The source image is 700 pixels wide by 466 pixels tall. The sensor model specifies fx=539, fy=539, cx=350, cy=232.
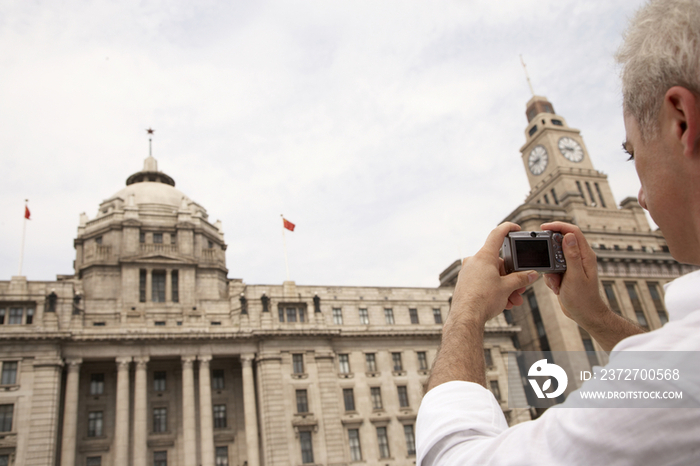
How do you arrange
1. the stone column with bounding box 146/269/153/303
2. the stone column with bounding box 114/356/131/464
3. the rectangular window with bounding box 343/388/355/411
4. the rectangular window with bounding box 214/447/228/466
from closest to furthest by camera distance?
the stone column with bounding box 114/356/131/464 < the rectangular window with bounding box 214/447/228/466 < the rectangular window with bounding box 343/388/355/411 < the stone column with bounding box 146/269/153/303

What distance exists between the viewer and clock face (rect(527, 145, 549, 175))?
78.7 metres

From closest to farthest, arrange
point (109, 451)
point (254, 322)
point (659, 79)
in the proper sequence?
point (659, 79) < point (109, 451) < point (254, 322)

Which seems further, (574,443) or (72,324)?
(72,324)

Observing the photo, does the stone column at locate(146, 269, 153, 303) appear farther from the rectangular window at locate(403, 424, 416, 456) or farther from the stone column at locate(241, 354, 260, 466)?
the rectangular window at locate(403, 424, 416, 456)

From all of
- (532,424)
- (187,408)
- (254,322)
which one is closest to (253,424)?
(187,408)

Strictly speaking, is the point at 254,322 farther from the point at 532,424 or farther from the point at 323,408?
the point at 532,424

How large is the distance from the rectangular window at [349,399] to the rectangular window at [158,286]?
18.8m

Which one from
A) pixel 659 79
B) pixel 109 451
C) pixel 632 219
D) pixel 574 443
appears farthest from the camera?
pixel 632 219

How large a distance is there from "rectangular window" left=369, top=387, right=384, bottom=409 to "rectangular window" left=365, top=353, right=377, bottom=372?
69.8 inches

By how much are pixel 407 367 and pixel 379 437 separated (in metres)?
6.98

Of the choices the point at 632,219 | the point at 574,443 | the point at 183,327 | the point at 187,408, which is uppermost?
the point at 632,219

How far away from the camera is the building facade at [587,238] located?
2168 inches

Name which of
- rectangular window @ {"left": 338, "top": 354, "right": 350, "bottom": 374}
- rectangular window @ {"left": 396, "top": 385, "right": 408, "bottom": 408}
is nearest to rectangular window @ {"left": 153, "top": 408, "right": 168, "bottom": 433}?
rectangular window @ {"left": 338, "top": 354, "right": 350, "bottom": 374}

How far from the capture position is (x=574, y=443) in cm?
141
